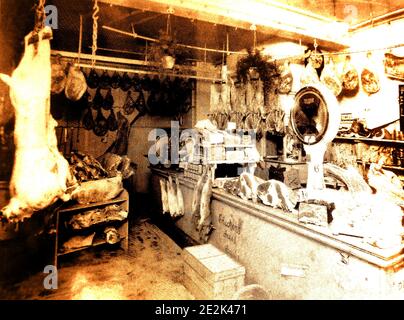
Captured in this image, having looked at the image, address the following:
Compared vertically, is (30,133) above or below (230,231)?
above

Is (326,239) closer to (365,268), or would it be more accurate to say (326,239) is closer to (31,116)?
(365,268)

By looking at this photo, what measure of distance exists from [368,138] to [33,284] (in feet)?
23.9

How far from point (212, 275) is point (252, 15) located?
381cm

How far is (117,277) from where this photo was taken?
4.63 meters

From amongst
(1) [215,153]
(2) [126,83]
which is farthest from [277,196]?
Result: (2) [126,83]

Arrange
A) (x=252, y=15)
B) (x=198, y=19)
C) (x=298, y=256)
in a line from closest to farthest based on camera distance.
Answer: (x=298, y=256), (x=198, y=19), (x=252, y=15)

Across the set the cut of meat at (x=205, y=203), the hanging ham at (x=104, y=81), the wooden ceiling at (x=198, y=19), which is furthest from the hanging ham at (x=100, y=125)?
the cut of meat at (x=205, y=203)

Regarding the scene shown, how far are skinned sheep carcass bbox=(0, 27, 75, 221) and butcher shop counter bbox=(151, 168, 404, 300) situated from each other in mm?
2650

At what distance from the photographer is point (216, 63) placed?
9758 millimetres

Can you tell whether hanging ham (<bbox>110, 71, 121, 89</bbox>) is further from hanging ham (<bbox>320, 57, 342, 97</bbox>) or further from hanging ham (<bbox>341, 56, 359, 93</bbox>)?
hanging ham (<bbox>341, 56, 359, 93</bbox>)

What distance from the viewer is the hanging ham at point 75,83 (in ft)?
16.9

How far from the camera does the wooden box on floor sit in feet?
11.8

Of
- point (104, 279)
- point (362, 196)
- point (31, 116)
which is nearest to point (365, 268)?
point (362, 196)

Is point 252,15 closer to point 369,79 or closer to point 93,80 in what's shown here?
point 369,79
